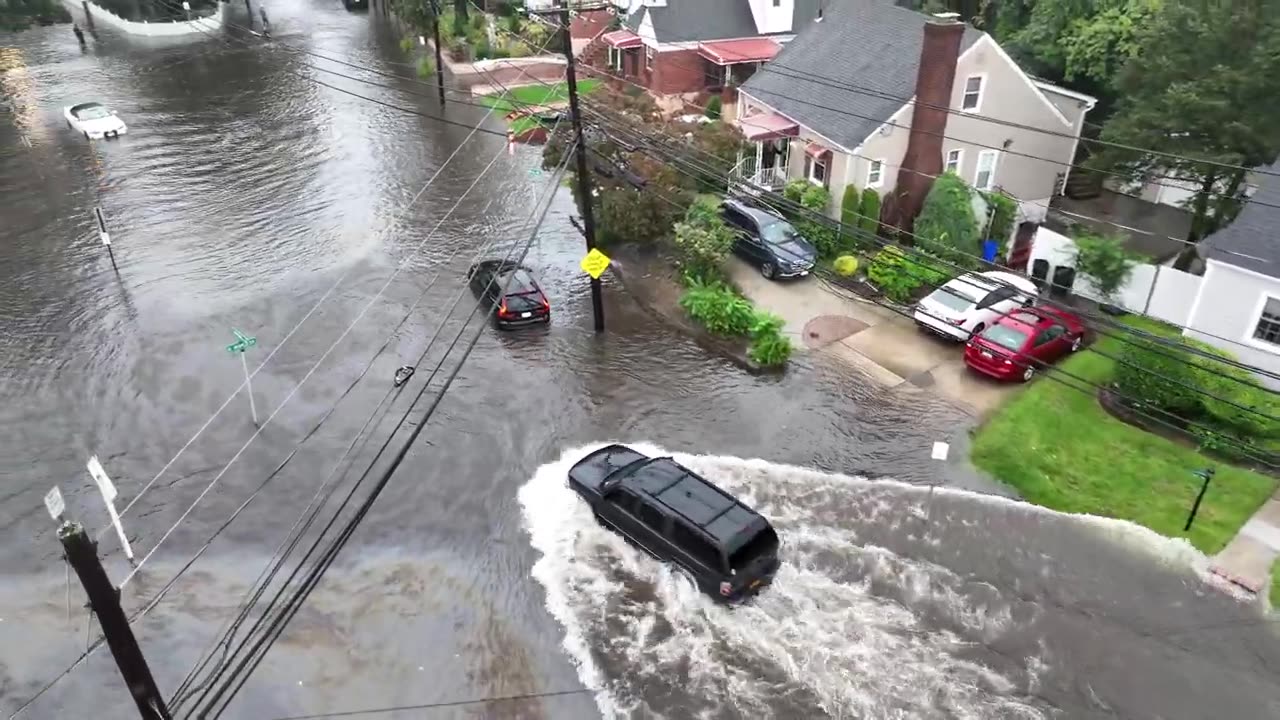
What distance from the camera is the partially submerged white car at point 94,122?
3697 centimetres

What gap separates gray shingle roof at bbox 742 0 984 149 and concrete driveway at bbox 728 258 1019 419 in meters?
4.98

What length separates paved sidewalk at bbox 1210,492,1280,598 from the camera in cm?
1490

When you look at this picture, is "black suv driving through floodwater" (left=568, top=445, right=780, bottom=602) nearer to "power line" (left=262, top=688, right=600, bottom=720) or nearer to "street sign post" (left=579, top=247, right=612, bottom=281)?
"power line" (left=262, top=688, right=600, bottom=720)

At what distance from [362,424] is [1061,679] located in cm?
1433

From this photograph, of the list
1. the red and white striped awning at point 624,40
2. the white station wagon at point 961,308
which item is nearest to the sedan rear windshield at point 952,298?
the white station wagon at point 961,308

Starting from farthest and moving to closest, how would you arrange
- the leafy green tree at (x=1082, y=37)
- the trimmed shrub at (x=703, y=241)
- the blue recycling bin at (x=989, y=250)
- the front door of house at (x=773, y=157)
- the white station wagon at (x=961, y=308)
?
the leafy green tree at (x=1082, y=37) → the front door of house at (x=773, y=157) → the blue recycling bin at (x=989, y=250) → the trimmed shrub at (x=703, y=241) → the white station wagon at (x=961, y=308)

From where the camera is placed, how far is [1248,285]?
63.9ft

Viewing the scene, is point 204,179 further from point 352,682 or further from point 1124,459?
point 1124,459

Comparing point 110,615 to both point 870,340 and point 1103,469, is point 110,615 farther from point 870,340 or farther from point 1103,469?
point 870,340

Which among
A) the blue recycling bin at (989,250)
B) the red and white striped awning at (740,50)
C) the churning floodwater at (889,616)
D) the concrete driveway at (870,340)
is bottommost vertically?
the churning floodwater at (889,616)

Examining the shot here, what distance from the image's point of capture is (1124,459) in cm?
1769

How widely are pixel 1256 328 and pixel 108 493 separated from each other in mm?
23091

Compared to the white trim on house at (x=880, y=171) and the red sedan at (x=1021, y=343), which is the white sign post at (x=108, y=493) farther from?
the white trim on house at (x=880, y=171)

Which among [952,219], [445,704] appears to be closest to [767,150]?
[952,219]
